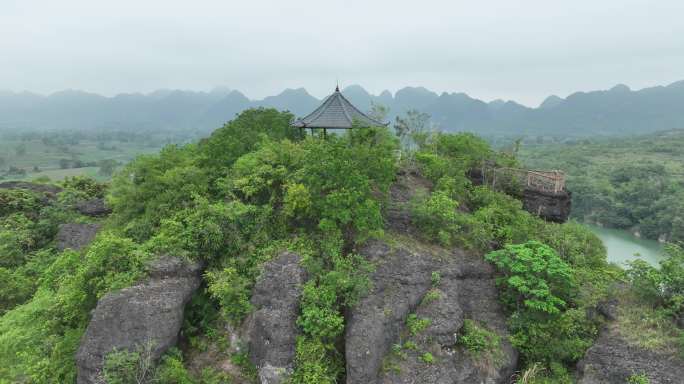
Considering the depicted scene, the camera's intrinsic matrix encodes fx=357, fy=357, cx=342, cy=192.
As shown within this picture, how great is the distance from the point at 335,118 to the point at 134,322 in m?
10.7

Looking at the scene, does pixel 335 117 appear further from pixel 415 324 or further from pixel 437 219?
pixel 415 324

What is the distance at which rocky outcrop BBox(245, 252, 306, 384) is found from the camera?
9.53m

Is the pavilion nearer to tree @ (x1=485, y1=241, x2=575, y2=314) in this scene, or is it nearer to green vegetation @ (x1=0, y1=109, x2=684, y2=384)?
green vegetation @ (x1=0, y1=109, x2=684, y2=384)

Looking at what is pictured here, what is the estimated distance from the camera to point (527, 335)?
10.5 meters

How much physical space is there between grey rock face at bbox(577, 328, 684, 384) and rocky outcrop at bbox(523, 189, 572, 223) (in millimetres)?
8394

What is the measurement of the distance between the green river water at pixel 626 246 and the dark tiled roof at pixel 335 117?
107 feet

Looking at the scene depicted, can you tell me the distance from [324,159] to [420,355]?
652 centimetres

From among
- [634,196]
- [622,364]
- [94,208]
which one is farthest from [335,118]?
[634,196]

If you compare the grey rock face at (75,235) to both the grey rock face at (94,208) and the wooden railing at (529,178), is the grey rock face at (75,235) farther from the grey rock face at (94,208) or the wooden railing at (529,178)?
the wooden railing at (529,178)

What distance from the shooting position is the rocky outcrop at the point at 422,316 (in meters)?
9.31

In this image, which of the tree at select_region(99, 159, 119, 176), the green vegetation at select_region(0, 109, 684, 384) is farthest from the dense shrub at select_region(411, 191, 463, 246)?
the tree at select_region(99, 159, 119, 176)

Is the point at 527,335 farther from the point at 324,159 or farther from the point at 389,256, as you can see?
the point at 324,159

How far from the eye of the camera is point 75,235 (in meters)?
18.3

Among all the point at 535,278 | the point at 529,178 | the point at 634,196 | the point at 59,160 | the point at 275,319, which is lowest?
the point at 634,196
